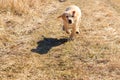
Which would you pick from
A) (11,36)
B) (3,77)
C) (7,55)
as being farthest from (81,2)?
(3,77)

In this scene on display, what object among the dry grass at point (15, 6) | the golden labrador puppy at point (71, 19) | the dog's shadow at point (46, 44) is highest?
the golden labrador puppy at point (71, 19)

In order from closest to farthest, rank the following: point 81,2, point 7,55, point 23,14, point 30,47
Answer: point 7,55 → point 30,47 → point 23,14 → point 81,2

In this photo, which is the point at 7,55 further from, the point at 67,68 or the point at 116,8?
the point at 116,8

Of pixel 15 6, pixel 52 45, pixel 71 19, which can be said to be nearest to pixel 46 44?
pixel 52 45

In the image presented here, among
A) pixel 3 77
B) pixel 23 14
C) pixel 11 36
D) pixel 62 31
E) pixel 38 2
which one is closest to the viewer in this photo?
pixel 3 77

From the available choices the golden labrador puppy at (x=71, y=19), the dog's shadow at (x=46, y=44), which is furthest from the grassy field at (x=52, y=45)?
the golden labrador puppy at (x=71, y=19)

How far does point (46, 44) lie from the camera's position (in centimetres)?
1030

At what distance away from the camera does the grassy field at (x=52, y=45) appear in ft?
27.3

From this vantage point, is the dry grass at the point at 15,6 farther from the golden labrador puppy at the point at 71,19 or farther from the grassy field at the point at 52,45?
the golden labrador puppy at the point at 71,19

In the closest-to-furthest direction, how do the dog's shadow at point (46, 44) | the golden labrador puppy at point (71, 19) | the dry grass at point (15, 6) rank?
the dog's shadow at point (46, 44) < the golden labrador puppy at point (71, 19) < the dry grass at point (15, 6)

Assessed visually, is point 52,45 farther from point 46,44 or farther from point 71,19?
point 71,19

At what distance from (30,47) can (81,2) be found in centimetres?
709

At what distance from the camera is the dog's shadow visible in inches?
384

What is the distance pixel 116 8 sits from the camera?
15.6m
